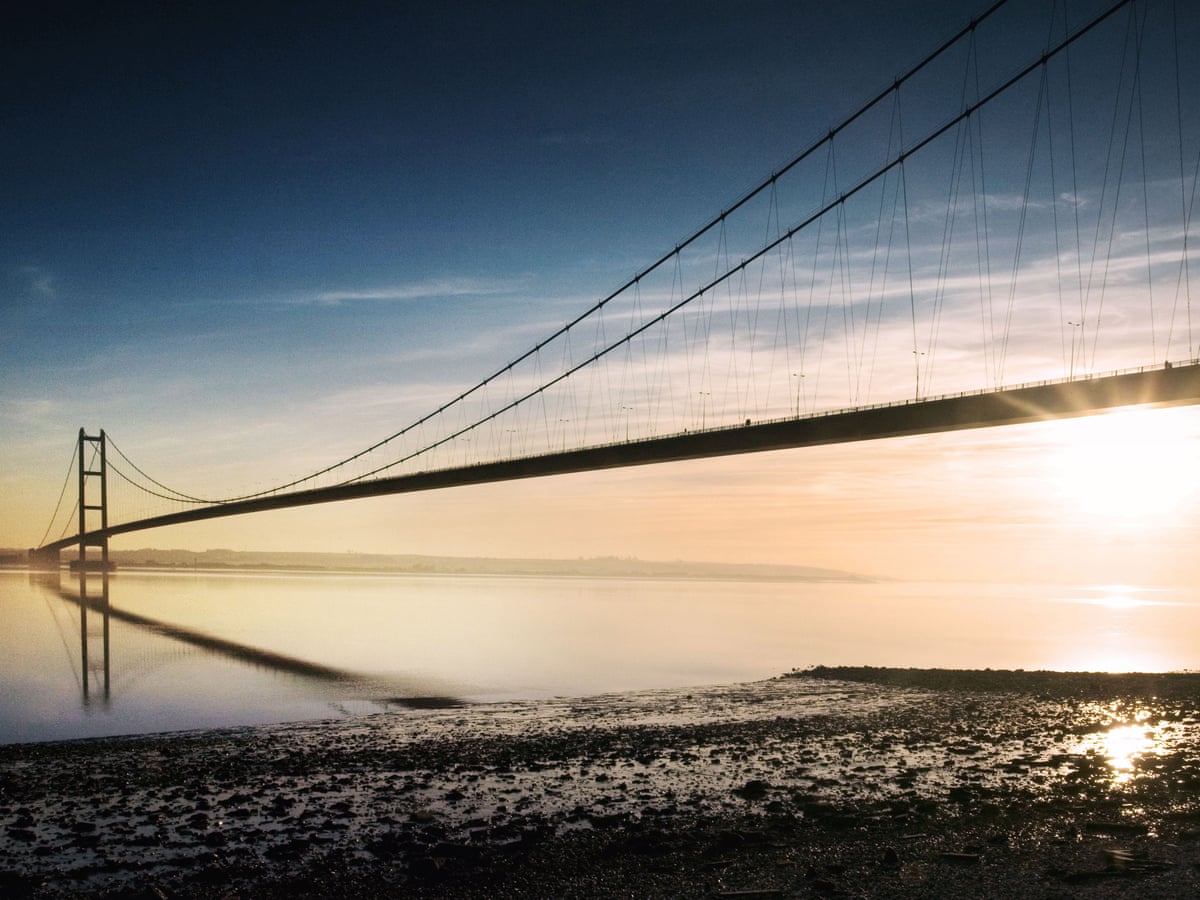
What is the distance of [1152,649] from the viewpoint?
39750mm

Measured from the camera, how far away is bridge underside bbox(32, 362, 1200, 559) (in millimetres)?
27906

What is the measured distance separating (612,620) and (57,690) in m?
36.7

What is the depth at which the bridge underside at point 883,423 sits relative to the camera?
27906 mm

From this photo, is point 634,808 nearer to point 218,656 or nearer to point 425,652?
point 425,652

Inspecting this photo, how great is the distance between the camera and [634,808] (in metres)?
10.4

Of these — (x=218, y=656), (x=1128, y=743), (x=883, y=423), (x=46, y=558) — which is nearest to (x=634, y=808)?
(x=1128, y=743)

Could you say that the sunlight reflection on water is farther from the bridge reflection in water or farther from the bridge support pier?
the bridge support pier

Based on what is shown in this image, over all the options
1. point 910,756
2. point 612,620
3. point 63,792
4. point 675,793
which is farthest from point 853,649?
point 63,792

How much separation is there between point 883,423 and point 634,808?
27.4 m

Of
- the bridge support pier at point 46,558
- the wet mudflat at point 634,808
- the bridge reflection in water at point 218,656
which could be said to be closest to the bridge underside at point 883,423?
the wet mudflat at point 634,808

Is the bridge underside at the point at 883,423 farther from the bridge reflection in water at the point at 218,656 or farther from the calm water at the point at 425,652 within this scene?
the bridge reflection in water at the point at 218,656

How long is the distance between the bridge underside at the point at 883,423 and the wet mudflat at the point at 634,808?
43.5 feet

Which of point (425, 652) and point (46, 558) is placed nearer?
point (425, 652)

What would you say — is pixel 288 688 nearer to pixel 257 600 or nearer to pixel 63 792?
pixel 63 792
